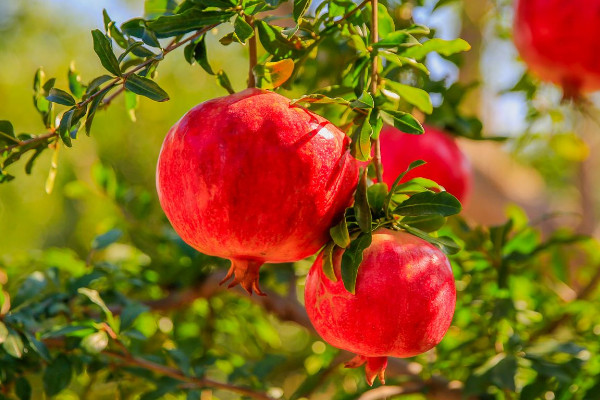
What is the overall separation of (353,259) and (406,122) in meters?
0.17

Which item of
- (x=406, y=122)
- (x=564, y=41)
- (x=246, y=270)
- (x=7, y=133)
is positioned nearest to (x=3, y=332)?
(x=7, y=133)

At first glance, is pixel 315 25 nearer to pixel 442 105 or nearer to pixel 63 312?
pixel 442 105

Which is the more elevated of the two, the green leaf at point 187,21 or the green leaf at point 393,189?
the green leaf at point 187,21

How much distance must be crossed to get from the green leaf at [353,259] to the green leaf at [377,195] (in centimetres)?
7

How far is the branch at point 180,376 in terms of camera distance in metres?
1.09

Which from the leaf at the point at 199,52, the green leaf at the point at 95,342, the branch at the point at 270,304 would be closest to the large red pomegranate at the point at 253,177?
the leaf at the point at 199,52

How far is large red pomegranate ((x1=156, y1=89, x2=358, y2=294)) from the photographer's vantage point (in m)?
0.67

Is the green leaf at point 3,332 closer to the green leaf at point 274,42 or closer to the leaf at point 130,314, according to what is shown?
the leaf at point 130,314

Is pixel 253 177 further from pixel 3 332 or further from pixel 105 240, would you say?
pixel 105 240

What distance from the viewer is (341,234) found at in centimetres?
71

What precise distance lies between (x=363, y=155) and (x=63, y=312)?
648 millimetres

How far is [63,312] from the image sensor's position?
1131 millimetres

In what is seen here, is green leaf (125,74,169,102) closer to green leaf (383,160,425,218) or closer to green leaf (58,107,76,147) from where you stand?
green leaf (58,107,76,147)

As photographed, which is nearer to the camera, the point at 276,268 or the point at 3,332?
the point at 3,332
